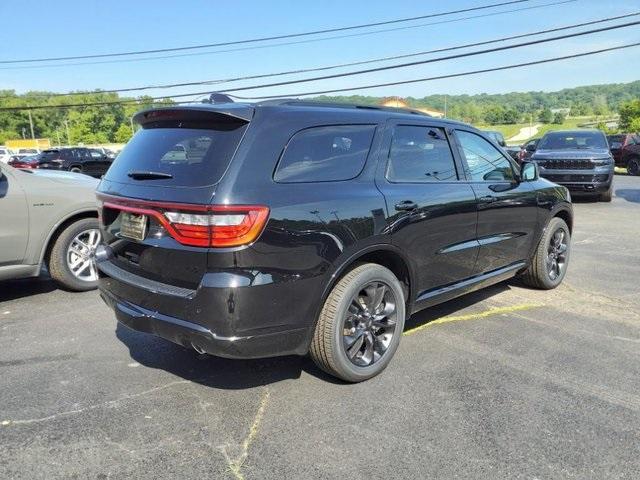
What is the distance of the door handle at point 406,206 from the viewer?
360cm

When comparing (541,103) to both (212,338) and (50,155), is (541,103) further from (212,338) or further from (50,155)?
(212,338)

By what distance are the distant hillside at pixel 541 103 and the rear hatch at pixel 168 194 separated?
78.9m

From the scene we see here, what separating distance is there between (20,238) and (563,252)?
5567mm

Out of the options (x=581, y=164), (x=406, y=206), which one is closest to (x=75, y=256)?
(x=406, y=206)

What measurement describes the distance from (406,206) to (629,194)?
46.3 ft

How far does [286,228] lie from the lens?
9.68 feet

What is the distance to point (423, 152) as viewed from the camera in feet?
13.3

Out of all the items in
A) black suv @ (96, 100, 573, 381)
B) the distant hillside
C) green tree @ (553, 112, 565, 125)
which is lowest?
black suv @ (96, 100, 573, 381)

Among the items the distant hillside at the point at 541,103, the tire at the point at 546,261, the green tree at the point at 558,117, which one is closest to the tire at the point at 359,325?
the tire at the point at 546,261

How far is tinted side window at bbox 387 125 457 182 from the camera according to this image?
377 centimetres

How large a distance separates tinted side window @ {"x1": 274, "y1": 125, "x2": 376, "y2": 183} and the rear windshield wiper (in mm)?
705

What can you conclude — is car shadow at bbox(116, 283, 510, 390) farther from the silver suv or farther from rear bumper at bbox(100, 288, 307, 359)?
the silver suv

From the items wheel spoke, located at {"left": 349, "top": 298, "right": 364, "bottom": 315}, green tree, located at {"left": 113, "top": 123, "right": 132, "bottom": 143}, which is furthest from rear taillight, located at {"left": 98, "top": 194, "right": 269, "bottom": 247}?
green tree, located at {"left": 113, "top": 123, "right": 132, "bottom": 143}

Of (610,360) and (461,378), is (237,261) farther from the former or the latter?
(610,360)
